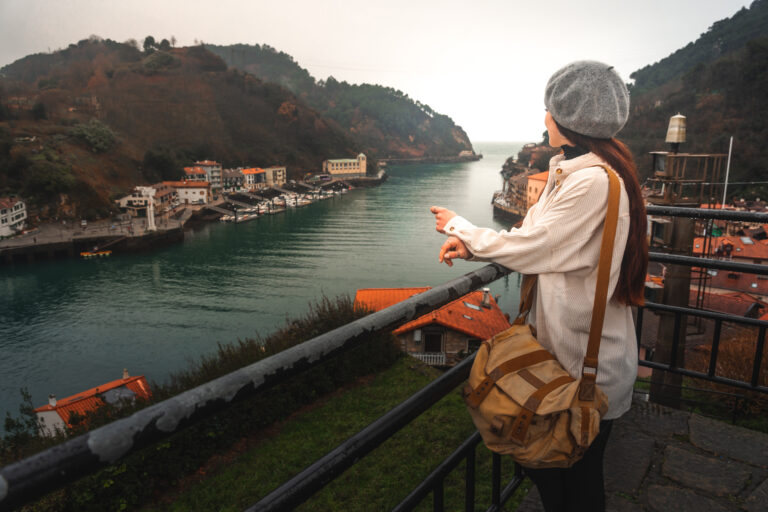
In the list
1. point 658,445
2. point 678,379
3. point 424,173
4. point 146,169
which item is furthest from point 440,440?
point 424,173

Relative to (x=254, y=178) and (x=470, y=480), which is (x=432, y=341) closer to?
(x=470, y=480)

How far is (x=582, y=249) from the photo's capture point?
1.09m

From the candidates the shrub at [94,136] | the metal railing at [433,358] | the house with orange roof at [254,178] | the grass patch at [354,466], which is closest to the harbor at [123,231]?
the house with orange roof at [254,178]

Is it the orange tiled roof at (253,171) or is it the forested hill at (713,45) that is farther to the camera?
the forested hill at (713,45)

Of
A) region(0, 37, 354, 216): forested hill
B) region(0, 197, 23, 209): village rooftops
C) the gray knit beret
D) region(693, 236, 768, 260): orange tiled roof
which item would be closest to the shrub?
region(0, 37, 354, 216): forested hill

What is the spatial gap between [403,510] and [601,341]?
574 millimetres

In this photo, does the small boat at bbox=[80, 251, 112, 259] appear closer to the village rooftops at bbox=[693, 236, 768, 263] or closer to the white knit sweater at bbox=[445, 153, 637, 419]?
the village rooftops at bbox=[693, 236, 768, 263]

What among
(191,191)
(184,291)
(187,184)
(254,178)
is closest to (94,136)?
(187,184)

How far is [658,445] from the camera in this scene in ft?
6.07

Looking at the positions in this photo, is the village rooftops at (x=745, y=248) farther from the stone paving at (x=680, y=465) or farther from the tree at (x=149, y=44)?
the tree at (x=149, y=44)

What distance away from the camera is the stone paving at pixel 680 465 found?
1555 millimetres

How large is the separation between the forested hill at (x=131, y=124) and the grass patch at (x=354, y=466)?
45.1 m

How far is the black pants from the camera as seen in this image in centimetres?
117

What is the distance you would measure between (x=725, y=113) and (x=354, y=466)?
5685cm
